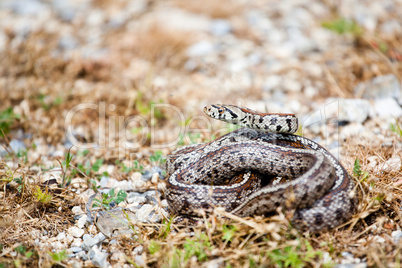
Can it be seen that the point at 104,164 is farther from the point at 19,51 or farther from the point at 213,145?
the point at 19,51

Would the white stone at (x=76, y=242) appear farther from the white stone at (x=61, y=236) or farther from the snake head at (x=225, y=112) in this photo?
the snake head at (x=225, y=112)

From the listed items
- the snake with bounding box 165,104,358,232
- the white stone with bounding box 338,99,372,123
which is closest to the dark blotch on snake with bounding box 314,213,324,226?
the snake with bounding box 165,104,358,232

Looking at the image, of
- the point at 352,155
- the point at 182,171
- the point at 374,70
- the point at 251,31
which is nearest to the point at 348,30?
the point at 374,70

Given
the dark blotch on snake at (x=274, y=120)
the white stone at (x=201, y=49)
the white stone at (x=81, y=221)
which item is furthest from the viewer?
the white stone at (x=201, y=49)

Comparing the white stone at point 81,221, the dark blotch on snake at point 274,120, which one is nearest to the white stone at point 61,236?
the white stone at point 81,221

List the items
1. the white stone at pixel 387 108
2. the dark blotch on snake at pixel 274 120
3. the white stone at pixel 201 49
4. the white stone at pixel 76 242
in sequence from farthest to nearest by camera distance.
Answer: the white stone at pixel 201 49 < the white stone at pixel 387 108 < the dark blotch on snake at pixel 274 120 < the white stone at pixel 76 242

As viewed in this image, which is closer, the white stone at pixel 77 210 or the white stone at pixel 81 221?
the white stone at pixel 81 221

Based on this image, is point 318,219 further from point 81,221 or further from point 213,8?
point 213,8
